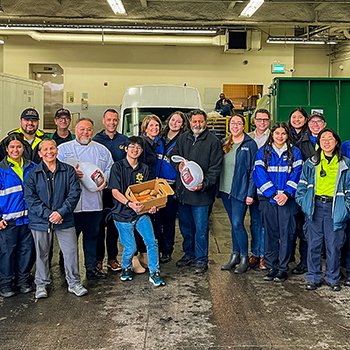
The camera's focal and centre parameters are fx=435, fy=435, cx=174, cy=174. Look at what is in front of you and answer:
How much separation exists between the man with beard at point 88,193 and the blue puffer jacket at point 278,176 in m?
1.81

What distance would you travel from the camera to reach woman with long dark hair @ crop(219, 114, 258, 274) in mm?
5258

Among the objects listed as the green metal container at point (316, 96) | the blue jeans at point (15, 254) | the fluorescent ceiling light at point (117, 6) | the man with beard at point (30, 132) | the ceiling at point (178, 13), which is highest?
the ceiling at point (178, 13)

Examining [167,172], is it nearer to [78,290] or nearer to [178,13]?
[78,290]

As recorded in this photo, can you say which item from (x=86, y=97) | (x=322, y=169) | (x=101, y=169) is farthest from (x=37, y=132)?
(x=86, y=97)

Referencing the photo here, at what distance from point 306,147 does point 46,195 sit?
10.2 ft

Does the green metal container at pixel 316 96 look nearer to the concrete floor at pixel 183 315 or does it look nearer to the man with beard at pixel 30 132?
the concrete floor at pixel 183 315

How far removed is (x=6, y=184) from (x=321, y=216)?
11.3ft

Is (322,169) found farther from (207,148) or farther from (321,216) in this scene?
(207,148)

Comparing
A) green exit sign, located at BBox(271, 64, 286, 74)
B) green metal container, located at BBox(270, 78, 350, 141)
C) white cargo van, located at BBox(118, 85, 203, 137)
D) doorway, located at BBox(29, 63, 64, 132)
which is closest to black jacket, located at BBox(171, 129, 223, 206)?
white cargo van, located at BBox(118, 85, 203, 137)

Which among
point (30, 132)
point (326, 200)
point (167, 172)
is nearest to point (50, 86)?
point (30, 132)

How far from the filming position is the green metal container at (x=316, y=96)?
8.48m

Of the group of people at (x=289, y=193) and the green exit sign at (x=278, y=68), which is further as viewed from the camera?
the green exit sign at (x=278, y=68)

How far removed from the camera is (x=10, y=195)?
15.0 feet

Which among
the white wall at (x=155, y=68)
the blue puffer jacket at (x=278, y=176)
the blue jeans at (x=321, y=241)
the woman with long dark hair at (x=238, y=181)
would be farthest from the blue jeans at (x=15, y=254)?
the white wall at (x=155, y=68)
